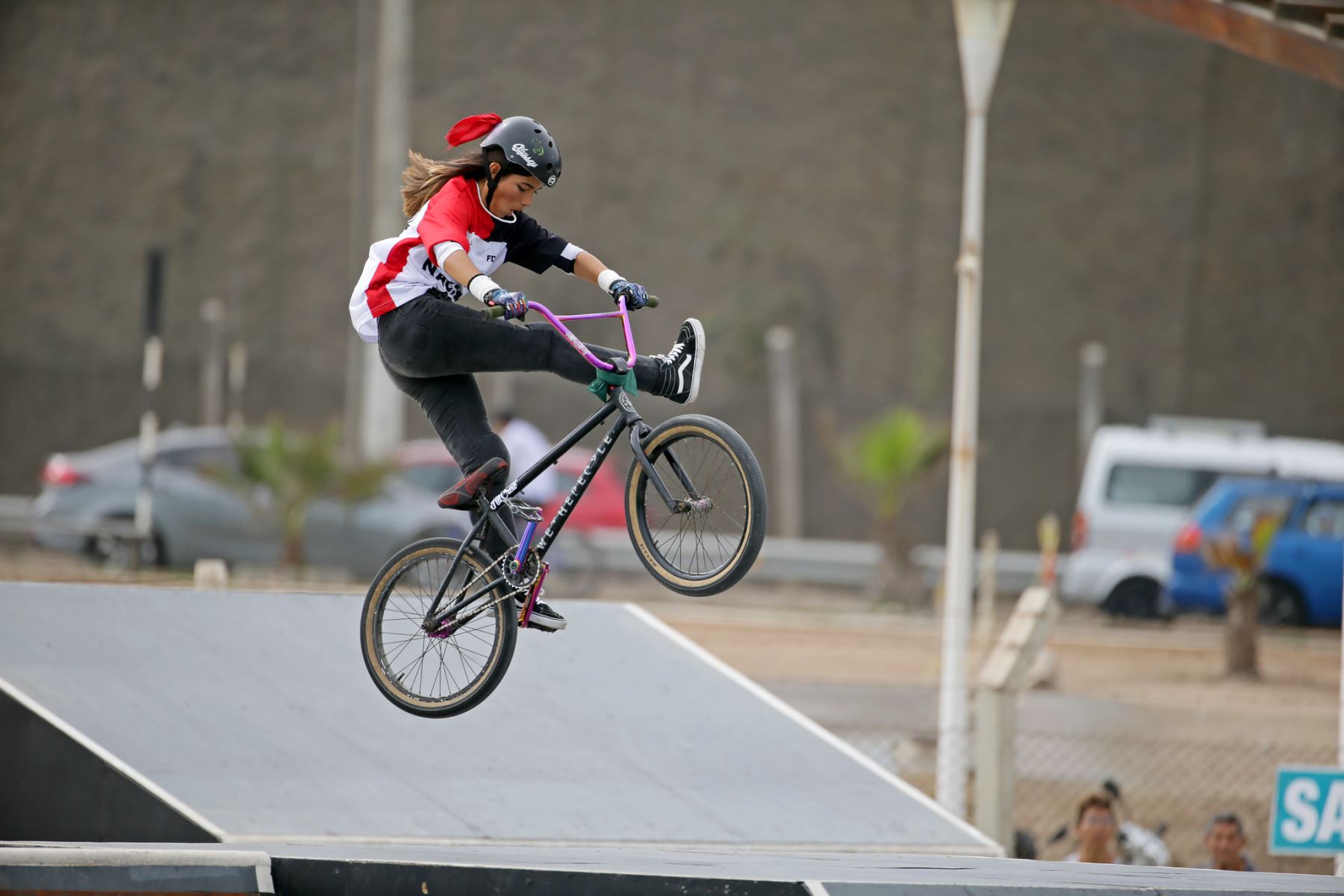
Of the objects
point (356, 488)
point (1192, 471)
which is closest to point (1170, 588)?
point (1192, 471)

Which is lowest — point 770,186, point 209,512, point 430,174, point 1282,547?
point 1282,547

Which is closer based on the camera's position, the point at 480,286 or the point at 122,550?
the point at 480,286

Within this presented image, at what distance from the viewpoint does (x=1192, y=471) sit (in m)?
17.2

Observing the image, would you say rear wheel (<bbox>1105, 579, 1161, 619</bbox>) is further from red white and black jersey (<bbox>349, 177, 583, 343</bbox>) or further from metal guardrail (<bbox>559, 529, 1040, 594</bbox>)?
red white and black jersey (<bbox>349, 177, 583, 343</bbox>)

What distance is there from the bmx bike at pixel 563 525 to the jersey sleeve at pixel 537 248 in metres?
0.29

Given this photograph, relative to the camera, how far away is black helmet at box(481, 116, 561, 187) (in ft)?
17.1

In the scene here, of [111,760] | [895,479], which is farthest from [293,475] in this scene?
[111,760]

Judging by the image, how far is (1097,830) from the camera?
773 cm

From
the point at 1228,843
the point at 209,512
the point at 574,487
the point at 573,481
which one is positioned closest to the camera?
the point at 574,487

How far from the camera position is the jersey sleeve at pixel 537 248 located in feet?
18.5

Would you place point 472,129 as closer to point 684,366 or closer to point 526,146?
point 526,146

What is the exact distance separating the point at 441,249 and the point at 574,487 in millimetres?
959

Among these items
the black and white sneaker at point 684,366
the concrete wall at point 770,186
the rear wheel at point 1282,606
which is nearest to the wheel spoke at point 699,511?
the black and white sneaker at point 684,366

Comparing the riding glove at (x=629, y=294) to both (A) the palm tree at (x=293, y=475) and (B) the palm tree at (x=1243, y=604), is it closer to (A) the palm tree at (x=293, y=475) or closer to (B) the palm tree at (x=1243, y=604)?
A: (B) the palm tree at (x=1243, y=604)
